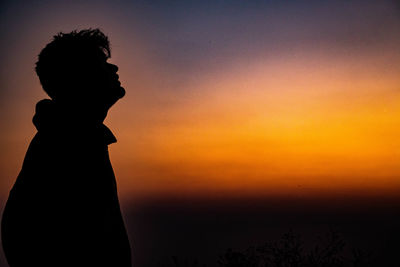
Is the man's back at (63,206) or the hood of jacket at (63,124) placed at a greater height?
the hood of jacket at (63,124)

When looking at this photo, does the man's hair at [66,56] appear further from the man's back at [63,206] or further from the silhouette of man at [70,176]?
the man's back at [63,206]

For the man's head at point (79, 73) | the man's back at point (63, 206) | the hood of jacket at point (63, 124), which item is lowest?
the man's back at point (63, 206)

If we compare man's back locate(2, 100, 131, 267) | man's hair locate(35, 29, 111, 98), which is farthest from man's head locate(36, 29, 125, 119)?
man's back locate(2, 100, 131, 267)

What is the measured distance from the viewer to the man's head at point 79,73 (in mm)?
1610

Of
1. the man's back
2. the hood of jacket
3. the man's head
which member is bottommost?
the man's back

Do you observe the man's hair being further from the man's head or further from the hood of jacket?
the hood of jacket

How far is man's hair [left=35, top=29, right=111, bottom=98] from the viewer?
162cm

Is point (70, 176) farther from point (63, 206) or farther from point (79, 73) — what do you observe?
point (79, 73)

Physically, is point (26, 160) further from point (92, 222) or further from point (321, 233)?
point (321, 233)

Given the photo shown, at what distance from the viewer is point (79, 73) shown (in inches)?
63.4

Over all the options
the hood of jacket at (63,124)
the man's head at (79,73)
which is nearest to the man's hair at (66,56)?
the man's head at (79,73)

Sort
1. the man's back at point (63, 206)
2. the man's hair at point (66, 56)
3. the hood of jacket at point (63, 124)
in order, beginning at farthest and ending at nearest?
1. the man's hair at point (66, 56)
2. the hood of jacket at point (63, 124)
3. the man's back at point (63, 206)

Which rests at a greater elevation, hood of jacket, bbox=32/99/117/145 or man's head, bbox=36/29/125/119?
man's head, bbox=36/29/125/119

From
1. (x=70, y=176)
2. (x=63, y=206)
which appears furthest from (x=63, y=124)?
(x=63, y=206)
